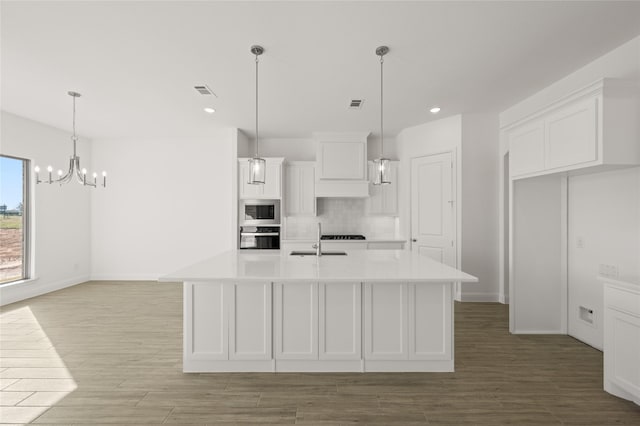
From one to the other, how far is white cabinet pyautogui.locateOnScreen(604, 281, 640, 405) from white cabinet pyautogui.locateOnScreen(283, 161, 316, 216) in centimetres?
419

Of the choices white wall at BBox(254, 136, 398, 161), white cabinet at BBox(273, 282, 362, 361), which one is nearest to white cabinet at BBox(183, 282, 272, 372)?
white cabinet at BBox(273, 282, 362, 361)

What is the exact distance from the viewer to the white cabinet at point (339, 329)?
267cm

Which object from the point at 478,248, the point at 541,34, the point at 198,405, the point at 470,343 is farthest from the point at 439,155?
the point at 198,405

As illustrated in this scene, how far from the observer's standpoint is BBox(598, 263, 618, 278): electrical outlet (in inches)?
116

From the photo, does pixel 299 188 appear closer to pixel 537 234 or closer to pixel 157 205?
pixel 157 205

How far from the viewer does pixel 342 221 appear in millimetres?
6172

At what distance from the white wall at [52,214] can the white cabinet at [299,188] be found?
12.9 ft

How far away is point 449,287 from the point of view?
2.66 metres

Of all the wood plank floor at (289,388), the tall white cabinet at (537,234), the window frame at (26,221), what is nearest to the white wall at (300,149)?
the tall white cabinet at (537,234)

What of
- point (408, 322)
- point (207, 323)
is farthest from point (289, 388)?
A: point (408, 322)

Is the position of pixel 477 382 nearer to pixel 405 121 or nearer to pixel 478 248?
pixel 478 248

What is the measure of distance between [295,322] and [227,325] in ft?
1.85

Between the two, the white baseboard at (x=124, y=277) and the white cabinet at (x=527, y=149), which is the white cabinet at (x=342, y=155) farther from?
the white baseboard at (x=124, y=277)

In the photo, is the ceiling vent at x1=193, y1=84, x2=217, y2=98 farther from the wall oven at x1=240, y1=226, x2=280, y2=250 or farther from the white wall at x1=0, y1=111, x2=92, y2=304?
the white wall at x1=0, y1=111, x2=92, y2=304
